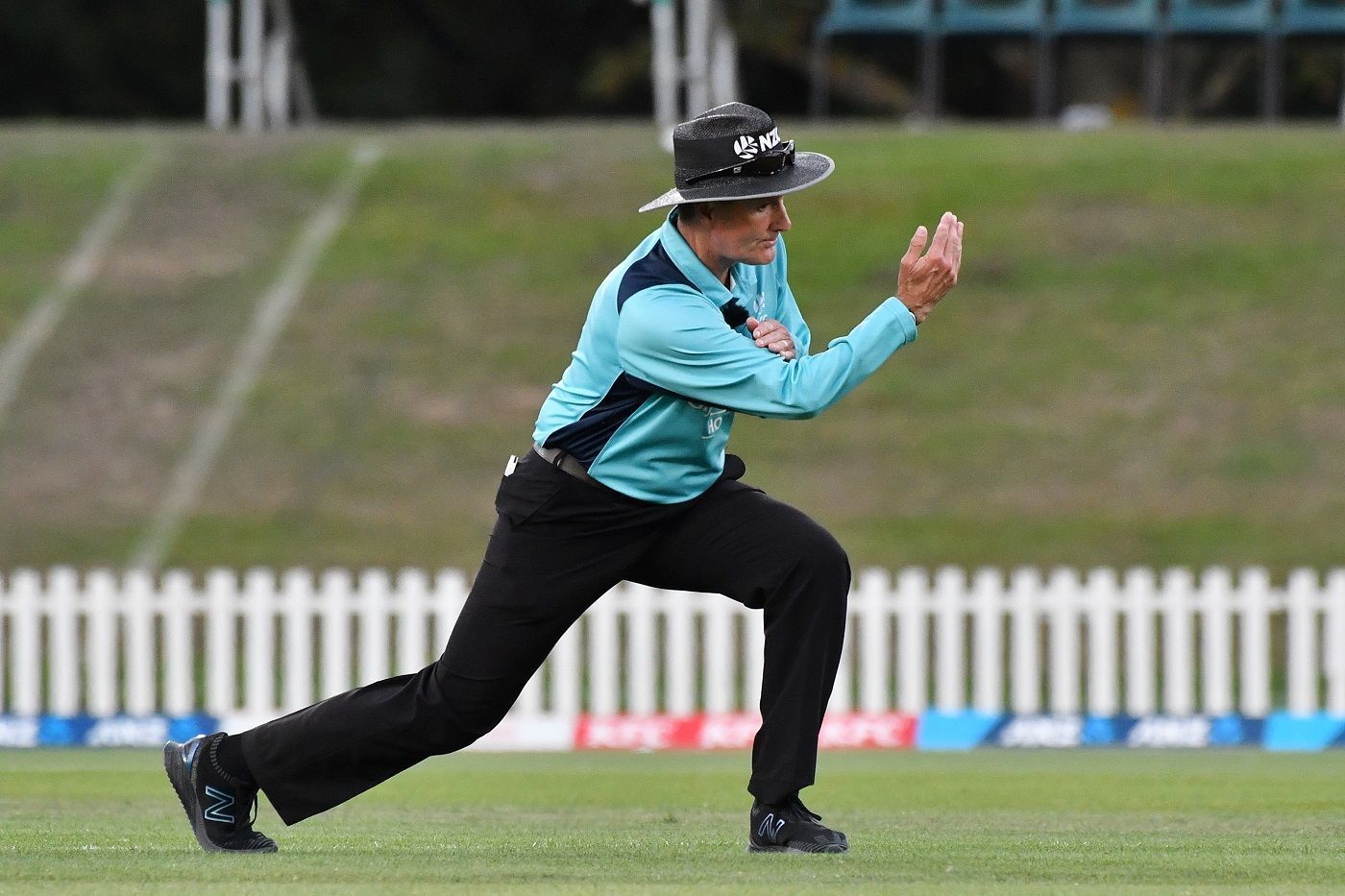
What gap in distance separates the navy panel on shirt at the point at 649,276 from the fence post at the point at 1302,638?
6.84 metres

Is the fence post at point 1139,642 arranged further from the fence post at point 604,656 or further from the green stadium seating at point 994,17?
the green stadium seating at point 994,17

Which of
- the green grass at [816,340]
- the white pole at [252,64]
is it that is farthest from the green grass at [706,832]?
the white pole at [252,64]

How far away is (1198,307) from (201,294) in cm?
755

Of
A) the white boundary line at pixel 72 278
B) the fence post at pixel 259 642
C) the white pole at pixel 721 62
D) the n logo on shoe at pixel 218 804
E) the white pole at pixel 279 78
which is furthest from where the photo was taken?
the white pole at pixel 279 78

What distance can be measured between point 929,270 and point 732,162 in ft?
1.67

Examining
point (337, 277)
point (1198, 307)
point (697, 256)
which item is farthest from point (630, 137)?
point (697, 256)

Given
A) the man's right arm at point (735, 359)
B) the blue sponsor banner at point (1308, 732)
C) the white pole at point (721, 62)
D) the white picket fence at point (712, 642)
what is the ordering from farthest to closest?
the white pole at point (721, 62) → the white picket fence at point (712, 642) → the blue sponsor banner at point (1308, 732) → the man's right arm at point (735, 359)

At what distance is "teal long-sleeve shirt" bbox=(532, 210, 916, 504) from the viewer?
192 inches

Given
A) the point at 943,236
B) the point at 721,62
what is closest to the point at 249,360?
the point at 721,62

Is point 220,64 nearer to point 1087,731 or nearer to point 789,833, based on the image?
point 1087,731

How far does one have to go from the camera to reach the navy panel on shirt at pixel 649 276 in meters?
5.02

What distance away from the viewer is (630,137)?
64.6 ft

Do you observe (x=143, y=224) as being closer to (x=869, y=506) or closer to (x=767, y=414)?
(x=869, y=506)

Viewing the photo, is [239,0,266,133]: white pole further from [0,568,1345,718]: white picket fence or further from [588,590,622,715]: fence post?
[588,590,622,715]: fence post
